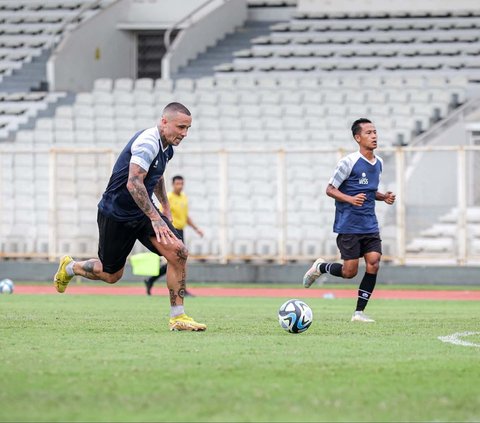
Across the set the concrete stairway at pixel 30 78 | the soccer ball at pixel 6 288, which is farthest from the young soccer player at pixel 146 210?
the concrete stairway at pixel 30 78

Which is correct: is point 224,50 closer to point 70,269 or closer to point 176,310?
point 70,269

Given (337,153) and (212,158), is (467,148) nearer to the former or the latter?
(337,153)

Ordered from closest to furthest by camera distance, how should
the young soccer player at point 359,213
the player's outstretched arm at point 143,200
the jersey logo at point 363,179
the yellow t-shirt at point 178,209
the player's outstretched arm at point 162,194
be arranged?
1. the player's outstretched arm at point 143,200
2. the player's outstretched arm at point 162,194
3. the young soccer player at point 359,213
4. the jersey logo at point 363,179
5. the yellow t-shirt at point 178,209

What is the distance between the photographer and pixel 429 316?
51.6ft

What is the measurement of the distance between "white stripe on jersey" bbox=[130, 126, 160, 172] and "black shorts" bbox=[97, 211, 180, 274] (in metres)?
0.56

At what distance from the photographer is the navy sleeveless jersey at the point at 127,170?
12062mm

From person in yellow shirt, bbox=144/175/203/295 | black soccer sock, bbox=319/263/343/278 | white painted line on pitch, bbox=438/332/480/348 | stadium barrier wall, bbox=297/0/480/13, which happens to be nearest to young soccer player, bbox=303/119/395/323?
black soccer sock, bbox=319/263/343/278

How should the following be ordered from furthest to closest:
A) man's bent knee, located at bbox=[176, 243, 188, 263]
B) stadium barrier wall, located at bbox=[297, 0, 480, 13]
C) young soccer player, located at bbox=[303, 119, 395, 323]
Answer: stadium barrier wall, located at bbox=[297, 0, 480, 13]
young soccer player, located at bbox=[303, 119, 395, 323]
man's bent knee, located at bbox=[176, 243, 188, 263]

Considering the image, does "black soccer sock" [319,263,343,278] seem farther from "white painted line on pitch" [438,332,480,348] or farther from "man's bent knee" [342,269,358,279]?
"white painted line on pitch" [438,332,480,348]

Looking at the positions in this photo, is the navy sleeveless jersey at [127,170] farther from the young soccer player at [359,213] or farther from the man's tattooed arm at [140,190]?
the young soccer player at [359,213]

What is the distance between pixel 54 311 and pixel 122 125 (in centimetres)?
1519

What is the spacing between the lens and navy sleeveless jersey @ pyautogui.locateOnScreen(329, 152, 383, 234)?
14.5 meters

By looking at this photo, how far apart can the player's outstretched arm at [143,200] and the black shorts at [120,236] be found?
Answer: 25 centimetres

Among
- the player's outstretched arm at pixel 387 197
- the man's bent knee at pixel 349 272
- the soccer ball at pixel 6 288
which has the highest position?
the player's outstretched arm at pixel 387 197
